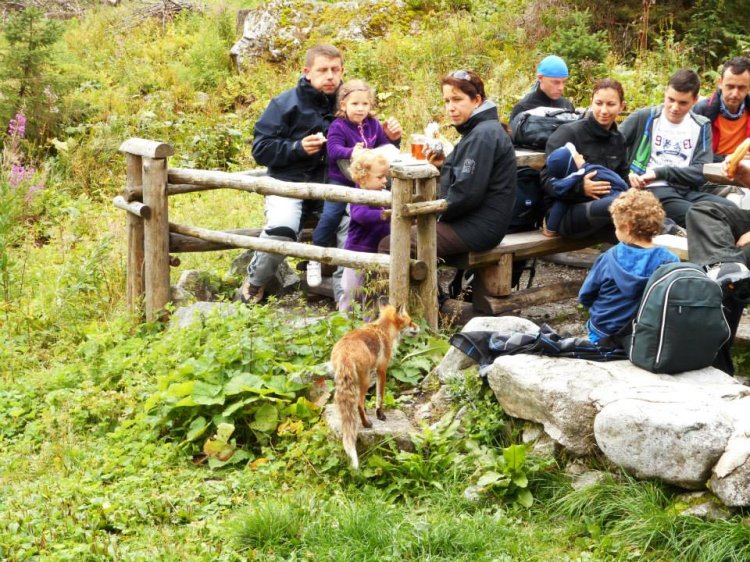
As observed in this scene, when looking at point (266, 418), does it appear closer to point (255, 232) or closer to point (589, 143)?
point (255, 232)

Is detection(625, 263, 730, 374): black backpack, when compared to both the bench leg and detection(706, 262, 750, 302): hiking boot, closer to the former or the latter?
detection(706, 262, 750, 302): hiking boot

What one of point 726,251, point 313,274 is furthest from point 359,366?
point 313,274

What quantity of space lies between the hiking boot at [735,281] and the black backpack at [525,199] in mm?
2249

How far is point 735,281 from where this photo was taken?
535 centimetres

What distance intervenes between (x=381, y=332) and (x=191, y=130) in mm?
9480

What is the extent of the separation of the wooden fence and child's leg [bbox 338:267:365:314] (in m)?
0.22

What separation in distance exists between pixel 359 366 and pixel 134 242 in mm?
3370

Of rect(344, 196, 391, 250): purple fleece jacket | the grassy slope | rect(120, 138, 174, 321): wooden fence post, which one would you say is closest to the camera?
the grassy slope

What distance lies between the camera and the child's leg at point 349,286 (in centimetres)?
675

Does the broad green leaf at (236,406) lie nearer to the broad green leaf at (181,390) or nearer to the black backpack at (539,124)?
the broad green leaf at (181,390)

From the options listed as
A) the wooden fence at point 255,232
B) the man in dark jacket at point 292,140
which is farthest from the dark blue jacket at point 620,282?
the man in dark jacket at point 292,140

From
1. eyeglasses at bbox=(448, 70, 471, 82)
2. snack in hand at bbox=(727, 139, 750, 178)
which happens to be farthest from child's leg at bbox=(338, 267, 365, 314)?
snack in hand at bbox=(727, 139, 750, 178)

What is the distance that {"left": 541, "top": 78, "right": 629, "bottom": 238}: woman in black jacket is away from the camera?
689 centimetres

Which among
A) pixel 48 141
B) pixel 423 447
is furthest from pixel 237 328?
pixel 48 141
